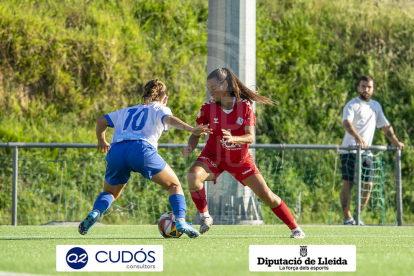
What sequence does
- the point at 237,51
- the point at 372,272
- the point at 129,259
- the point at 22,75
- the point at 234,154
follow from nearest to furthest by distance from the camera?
the point at 372,272 < the point at 129,259 < the point at 234,154 < the point at 237,51 < the point at 22,75

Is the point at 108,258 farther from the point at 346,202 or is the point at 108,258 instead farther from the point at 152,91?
the point at 346,202

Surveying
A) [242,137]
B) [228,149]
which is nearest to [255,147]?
[228,149]

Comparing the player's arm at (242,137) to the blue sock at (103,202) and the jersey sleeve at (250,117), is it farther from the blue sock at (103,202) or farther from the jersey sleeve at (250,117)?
the blue sock at (103,202)

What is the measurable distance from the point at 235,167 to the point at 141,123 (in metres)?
0.94

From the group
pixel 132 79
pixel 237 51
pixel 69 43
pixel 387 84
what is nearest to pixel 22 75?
pixel 69 43

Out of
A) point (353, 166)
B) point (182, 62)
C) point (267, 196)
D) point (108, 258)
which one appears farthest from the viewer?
point (182, 62)

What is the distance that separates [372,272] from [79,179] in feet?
24.0

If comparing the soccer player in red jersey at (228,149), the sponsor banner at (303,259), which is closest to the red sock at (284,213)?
the soccer player in red jersey at (228,149)

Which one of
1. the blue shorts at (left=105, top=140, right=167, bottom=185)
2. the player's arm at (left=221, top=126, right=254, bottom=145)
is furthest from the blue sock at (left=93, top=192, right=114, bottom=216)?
the player's arm at (left=221, top=126, right=254, bottom=145)

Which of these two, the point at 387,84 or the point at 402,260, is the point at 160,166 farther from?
the point at 387,84

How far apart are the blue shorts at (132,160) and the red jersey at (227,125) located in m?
0.61

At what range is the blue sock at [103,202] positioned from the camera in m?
5.02

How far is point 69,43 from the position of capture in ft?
34.7

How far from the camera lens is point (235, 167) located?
5.42 m
